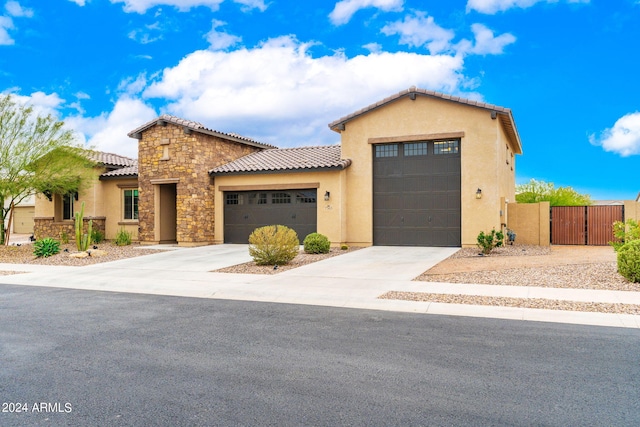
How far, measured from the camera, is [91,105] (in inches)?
1083

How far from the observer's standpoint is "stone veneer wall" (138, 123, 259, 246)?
22.2 meters

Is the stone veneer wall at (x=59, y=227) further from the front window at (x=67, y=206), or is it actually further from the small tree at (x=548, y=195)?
the small tree at (x=548, y=195)

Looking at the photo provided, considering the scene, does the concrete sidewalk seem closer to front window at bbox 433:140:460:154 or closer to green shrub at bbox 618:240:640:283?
green shrub at bbox 618:240:640:283

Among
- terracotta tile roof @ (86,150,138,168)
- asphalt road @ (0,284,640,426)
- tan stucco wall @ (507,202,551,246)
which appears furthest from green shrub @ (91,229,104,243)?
tan stucco wall @ (507,202,551,246)

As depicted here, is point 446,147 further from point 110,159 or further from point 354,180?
point 110,159

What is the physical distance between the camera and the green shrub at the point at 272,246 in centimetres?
1441

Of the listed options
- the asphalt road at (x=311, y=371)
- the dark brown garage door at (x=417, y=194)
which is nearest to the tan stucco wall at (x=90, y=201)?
the dark brown garage door at (x=417, y=194)

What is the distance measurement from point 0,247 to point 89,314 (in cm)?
1580

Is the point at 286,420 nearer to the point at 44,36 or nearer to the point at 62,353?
the point at 62,353

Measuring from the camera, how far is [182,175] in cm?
2225

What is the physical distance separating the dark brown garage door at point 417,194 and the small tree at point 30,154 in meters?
14.1

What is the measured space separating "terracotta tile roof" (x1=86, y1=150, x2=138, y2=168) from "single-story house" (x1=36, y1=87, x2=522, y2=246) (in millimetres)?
1210

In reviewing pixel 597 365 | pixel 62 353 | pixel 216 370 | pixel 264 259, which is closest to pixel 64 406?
pixel 216 370

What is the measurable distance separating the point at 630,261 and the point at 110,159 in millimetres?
25968
